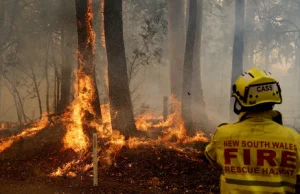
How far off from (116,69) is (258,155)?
8.88 meters

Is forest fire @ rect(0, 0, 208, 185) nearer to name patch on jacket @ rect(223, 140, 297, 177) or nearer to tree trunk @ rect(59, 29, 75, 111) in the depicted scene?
tree trunk @ rect(59, 29, 75, 111)

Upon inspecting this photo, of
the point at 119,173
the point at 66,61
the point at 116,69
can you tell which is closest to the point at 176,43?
the point at 66,61

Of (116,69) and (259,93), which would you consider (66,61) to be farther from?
(259,93)

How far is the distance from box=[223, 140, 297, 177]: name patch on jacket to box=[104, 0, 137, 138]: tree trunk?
8.50 meters

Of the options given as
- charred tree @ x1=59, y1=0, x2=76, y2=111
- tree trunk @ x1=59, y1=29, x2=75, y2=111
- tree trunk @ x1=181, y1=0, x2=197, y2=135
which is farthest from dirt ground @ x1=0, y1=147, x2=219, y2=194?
charred tree @ x1=59, y1=0, x2=76, y2=111

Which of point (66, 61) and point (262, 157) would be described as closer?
point (262, 157)

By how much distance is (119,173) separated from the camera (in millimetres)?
8938

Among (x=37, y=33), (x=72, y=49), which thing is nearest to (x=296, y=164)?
(x=72, y=49)

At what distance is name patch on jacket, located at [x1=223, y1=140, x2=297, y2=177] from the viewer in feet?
9.16

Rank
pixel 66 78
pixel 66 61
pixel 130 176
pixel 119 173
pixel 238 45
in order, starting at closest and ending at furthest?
pixel 130 176, pixel 119 173, pixel 66 78, pixel 66 61, pixel 238 45

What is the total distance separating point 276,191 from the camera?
9.09 ft

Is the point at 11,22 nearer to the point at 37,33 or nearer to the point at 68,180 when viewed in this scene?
the point at 37,33

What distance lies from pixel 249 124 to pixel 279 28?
27.6 metres

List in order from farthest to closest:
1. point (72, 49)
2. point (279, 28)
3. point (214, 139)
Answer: point (279, 28) < point (72, 49) < point (214, 139)
